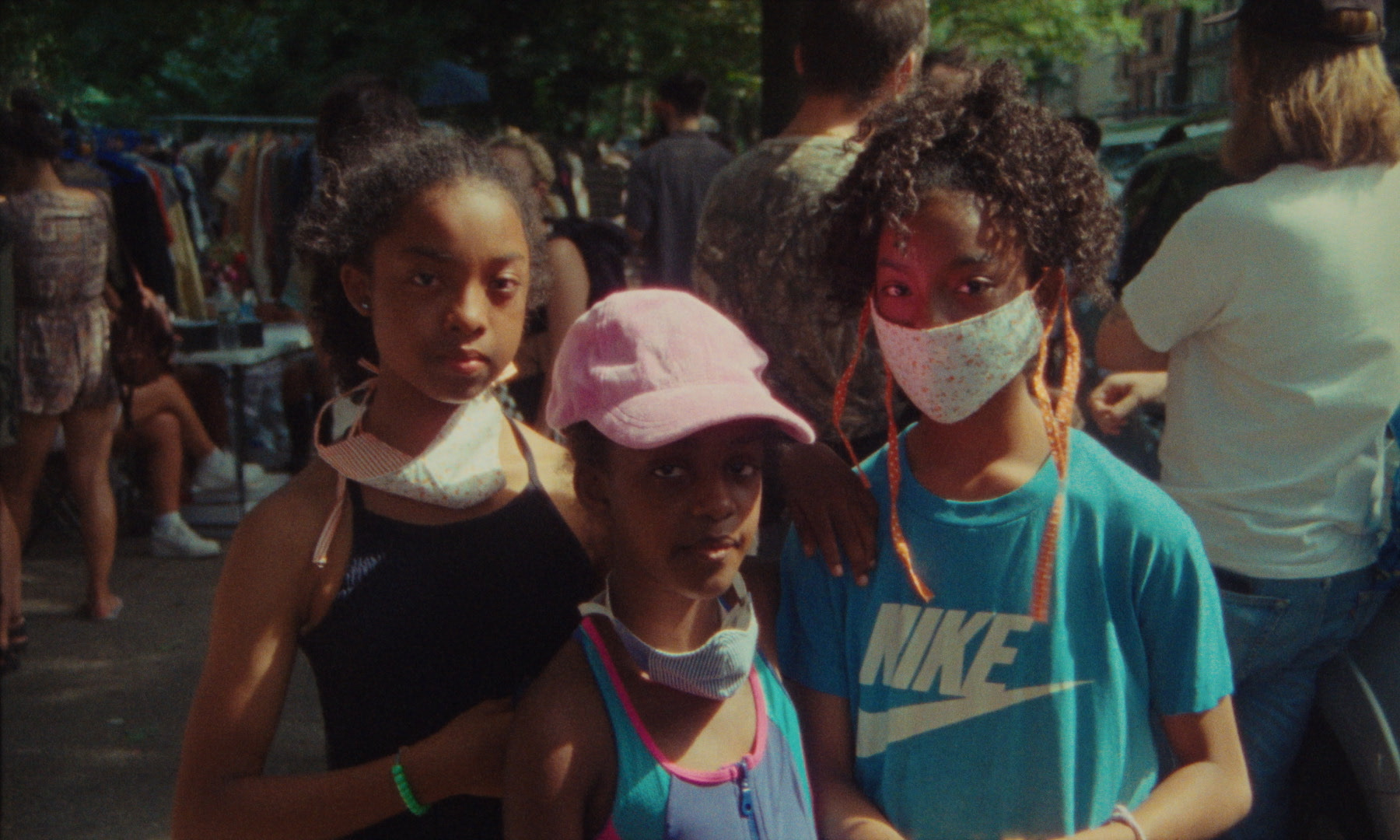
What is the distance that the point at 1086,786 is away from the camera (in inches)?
65.6

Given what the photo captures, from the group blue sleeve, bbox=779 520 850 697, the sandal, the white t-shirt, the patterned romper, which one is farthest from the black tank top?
the sandal

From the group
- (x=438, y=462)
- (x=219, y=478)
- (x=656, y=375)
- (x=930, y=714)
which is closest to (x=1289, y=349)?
(x=930, y=714)

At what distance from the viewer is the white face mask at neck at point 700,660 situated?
5.19ft

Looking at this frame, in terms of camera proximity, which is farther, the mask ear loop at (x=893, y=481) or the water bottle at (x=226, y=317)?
the water bottle at (x=226, y=317)

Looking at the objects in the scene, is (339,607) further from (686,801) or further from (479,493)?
(686,801)

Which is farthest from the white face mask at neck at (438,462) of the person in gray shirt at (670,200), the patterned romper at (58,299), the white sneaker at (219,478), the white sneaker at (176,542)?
the white sneaker at (219,478)

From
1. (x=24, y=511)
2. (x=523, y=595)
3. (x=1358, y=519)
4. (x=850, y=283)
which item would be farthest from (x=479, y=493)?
(x=24, y=511)

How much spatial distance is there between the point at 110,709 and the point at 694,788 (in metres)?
4.06

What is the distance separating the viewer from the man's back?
7.17 m

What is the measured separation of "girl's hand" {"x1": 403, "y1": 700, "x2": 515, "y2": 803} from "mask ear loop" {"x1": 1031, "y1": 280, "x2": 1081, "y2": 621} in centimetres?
72

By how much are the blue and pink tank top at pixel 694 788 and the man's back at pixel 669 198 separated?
5494 mm

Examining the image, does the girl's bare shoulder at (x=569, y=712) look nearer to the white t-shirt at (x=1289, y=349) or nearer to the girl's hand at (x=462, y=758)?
the girl's hand at (x=462, y=758)

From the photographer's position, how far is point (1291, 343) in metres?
2.35

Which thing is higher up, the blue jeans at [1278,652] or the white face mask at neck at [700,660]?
the white face mask at neck at [700,660]
